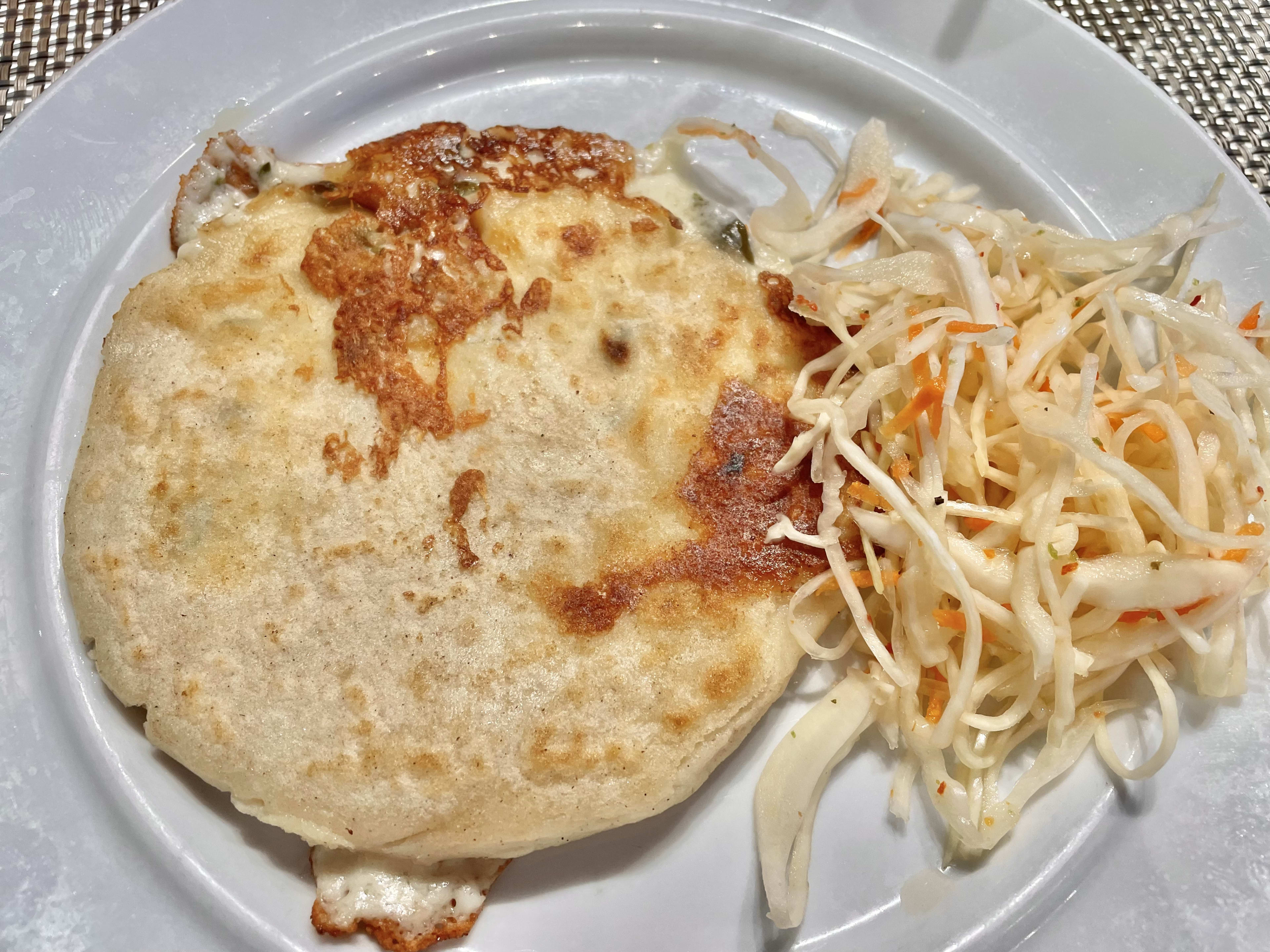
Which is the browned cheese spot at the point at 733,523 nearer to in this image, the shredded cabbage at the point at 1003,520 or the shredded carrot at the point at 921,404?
the shredded cabbage at the point at 1003,520

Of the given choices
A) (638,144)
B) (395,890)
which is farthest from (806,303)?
(395,890)

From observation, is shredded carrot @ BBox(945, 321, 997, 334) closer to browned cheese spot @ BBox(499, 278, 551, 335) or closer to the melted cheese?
browned cheese spot @ BBox(499, 278, 551, 335)

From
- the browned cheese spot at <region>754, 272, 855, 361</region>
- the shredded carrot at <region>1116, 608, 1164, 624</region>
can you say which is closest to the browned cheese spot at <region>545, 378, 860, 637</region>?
the browned cheese spot at <region>754, 272, 855, 361</region>

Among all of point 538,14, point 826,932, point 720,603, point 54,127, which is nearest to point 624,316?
point 720,603

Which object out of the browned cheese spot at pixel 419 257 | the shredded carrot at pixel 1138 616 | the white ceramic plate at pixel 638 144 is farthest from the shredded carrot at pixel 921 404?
the browned cheese spot at pixel 419 257

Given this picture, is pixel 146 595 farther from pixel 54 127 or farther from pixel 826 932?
pixel 826 932

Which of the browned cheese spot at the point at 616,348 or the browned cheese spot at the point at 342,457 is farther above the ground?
the browned cheese spot at the point at 616,348

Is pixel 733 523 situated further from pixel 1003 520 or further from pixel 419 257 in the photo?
pixel 419 257
